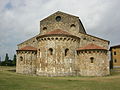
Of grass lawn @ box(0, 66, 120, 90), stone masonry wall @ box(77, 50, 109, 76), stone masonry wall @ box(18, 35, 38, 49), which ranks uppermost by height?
stone masonry wall @ box(18, 35, 38, 49)

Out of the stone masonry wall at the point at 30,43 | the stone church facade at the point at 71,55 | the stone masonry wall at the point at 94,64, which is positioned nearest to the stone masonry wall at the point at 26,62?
the stone masonry wall at the point at 30,43

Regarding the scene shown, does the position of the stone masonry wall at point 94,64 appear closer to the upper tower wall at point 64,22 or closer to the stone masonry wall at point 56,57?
the stone masonry wall at point 56,57

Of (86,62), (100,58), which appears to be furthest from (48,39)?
(100,58)

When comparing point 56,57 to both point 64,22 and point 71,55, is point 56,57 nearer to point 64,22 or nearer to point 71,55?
point 71,55

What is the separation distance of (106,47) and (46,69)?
11.7 m

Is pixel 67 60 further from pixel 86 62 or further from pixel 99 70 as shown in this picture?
pixel 99 70

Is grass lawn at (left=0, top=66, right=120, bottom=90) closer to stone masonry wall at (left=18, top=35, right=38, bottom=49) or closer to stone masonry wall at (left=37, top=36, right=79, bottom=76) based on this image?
stone masonry wall at (left=37, top=36, right=79, bottom=76)

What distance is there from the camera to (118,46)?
50.8 metres

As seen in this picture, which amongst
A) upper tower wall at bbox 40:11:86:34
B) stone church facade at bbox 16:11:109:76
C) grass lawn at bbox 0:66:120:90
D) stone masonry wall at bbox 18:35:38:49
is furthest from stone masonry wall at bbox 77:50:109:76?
stone masonry wall at bbox 18:35:38:49

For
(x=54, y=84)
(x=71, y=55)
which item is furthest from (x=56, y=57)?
(x=54, y=84)

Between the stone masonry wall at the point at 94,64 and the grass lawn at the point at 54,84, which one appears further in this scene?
Answer: the stone masonry wall at the point at 94,64

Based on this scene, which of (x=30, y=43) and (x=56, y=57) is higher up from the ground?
(x=30, y=43)

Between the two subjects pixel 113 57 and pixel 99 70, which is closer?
pixel 99 70

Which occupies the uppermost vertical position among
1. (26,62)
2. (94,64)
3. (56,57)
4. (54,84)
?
(56,57)
